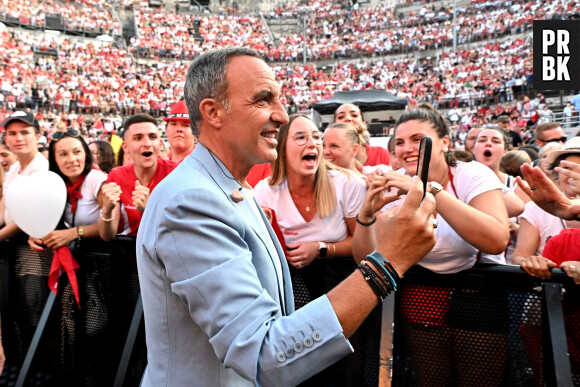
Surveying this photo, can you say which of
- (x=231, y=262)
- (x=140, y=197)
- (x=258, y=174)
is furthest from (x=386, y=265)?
(x=258, y=174)

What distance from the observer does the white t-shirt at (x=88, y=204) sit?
3.11 metres

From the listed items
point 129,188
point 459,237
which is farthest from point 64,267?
point 459,237

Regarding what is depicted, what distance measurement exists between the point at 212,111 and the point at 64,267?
2002 mm

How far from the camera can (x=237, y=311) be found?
3.54 feet

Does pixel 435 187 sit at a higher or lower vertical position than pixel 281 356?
higher

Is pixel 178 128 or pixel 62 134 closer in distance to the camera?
pixel 62 134

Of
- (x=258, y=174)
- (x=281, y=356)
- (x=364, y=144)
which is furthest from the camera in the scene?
(x=364, y=144)

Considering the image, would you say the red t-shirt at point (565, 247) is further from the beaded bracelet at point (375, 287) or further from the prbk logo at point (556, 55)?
the prbk logo at point (556, 55)

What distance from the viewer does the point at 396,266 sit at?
121cm

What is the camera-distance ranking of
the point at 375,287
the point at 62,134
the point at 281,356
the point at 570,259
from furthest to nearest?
the point at 62,134, the point at 570,259, the point at 375,287, the point at 281,356

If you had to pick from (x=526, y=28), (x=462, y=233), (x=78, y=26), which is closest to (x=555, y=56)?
(x=462, y=233)

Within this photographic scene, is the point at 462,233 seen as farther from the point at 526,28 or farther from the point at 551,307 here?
the point at 526,28

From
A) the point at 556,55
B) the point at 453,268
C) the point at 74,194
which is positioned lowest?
the point at 453,268

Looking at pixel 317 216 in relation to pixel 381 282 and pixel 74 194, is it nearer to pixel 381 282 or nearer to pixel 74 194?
pixel 381 282
